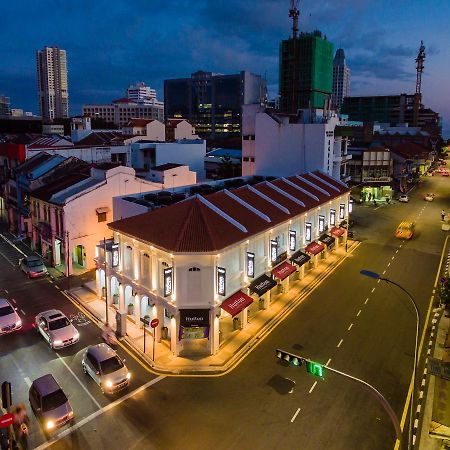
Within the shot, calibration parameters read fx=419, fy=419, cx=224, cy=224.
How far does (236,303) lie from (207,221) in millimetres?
6350

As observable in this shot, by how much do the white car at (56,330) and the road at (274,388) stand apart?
0.63m

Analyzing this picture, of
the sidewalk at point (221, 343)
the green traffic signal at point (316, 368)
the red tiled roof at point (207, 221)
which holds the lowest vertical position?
the sidewalk at point (221, 343)

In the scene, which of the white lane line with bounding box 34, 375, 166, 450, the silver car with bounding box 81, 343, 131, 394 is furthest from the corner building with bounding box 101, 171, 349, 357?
the silver car with bounding box 81, 343, 131, 394

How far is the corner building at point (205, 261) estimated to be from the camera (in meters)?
28.7

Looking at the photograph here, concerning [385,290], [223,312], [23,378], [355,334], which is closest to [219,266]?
[223,312]

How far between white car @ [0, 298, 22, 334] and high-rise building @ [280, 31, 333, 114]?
166 m

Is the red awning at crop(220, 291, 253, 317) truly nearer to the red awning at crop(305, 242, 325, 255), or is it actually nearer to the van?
the van

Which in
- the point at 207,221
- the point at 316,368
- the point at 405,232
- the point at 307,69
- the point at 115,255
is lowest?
the point at 405,232

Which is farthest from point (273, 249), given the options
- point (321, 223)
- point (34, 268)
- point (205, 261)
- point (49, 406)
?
point (34, 268)

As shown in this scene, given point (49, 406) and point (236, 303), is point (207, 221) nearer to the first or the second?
point (236, 303)

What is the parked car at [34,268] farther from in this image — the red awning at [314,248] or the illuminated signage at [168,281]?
the red awning at [314,248]

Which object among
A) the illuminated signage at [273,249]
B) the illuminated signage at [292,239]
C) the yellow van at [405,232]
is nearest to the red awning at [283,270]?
the illuminated signage at [273,249]

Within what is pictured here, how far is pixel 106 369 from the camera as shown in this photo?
25500mm

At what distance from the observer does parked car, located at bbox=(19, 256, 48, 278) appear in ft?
141
